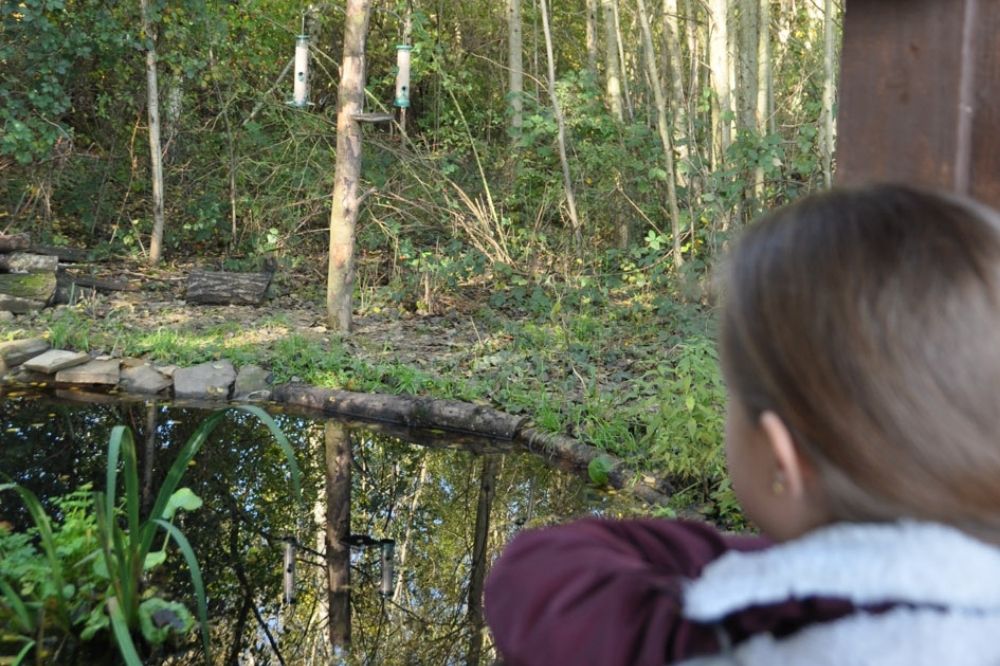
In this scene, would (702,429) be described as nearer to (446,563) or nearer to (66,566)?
A: (446,563)

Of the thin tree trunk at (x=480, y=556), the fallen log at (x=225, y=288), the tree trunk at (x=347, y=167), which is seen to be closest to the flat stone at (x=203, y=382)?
the tree trunk at (x=347, y=167)

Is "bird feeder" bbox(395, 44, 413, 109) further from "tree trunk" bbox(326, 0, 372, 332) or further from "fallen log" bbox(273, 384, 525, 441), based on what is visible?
"fallen log" bbox(273, 384, 525, 441)

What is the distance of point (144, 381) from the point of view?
659cm

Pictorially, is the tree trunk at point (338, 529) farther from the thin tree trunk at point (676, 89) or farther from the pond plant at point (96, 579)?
the thin tree trunk at point (676, 89)

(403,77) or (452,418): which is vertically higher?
(403,77)

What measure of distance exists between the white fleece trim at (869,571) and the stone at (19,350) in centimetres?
684

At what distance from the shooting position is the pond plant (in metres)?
2.78

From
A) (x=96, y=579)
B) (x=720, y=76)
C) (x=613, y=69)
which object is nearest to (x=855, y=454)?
(x=96, y=579)

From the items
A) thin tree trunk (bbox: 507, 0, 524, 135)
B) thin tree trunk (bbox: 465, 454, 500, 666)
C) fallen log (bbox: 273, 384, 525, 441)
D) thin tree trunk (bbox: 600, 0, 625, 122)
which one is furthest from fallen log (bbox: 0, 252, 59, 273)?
thin tree trunk (bbox: 600, 0, 625, 122)

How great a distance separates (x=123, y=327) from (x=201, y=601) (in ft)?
17.8

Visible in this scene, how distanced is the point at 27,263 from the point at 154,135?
6.22 feet

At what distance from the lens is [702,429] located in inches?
188

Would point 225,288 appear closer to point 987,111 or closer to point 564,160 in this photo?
point 564,160

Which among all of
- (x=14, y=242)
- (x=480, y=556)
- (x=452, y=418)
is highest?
(x=14, y=242)
